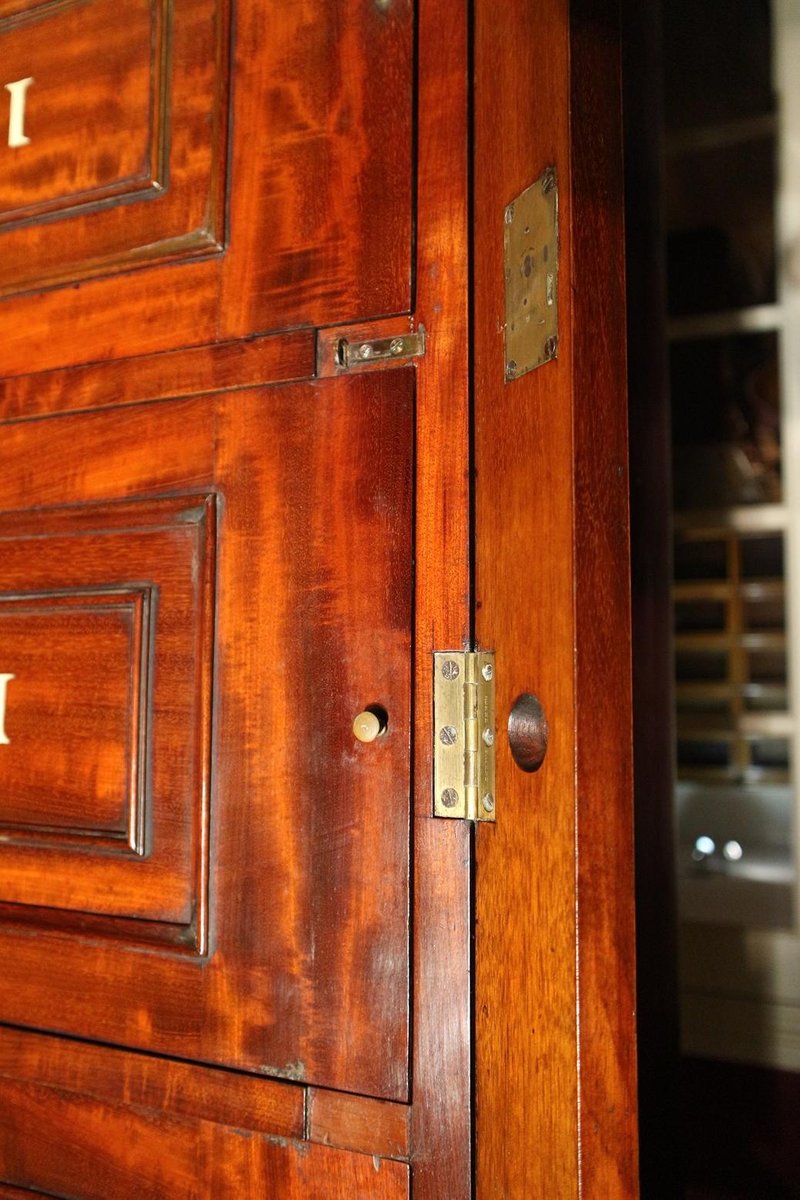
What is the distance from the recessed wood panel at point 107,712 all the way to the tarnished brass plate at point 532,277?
266mm

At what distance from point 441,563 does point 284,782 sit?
186 millimetres

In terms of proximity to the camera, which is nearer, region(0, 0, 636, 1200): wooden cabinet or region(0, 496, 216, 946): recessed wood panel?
region(0, 0, 636, 1200): wooden cabinet

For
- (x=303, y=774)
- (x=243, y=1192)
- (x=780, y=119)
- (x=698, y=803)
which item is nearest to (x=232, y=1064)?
(x=243, y=1192)

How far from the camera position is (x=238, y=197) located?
2.53 ft

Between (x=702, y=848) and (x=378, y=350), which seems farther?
(x=702, y=848)

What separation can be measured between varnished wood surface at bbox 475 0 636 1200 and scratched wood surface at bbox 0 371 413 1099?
73 millimetres

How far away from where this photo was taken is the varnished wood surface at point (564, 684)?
52 centimetres

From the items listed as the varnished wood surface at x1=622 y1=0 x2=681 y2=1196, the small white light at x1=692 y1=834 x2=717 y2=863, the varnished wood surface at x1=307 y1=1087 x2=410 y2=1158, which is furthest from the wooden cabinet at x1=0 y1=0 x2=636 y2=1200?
the small white light at x1=692 y1=834 x2=717 y2=863

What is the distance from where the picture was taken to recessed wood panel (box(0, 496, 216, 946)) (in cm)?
73

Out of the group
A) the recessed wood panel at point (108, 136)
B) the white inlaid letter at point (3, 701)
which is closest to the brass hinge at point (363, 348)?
the recessed wood panel at point (108, 136)

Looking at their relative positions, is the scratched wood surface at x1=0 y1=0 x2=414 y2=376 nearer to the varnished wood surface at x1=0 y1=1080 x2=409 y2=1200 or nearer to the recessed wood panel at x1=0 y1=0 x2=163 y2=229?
the recessed wood panel at x1=0 y1=0 x2=163 y2=229

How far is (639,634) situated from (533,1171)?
360mm

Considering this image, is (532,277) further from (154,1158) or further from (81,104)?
(154,1158)

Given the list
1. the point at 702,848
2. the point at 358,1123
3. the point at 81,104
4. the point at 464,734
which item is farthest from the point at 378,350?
the point at 702,848
